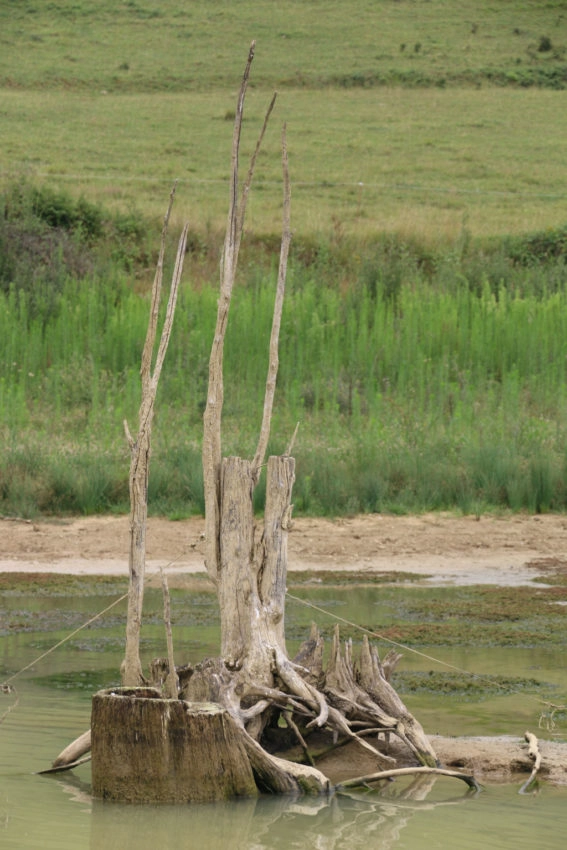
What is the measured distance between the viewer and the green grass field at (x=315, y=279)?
14602 millimetres

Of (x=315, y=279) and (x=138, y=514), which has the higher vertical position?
(x=315, y=279)

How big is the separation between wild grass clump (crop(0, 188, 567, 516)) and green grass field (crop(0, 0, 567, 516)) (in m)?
0.04

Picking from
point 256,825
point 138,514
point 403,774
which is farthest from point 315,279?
point 256,825

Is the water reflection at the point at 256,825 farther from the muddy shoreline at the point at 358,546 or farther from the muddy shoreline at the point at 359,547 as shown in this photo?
the muddy shoreline at the point at 358,546

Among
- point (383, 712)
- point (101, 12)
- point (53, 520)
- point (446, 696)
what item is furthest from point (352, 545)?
point (101, 12)

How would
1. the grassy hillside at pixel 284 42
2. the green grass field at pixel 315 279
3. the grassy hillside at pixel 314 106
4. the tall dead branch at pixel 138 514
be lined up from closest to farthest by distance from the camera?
the tall dead branch at pixel 138 514 → the green grass field at pixel 315 279 → the grassy hillside at pixel 314 106 → the grassy hillside at pixel 284 42

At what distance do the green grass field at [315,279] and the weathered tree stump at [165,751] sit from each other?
7.64 m

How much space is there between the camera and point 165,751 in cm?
582

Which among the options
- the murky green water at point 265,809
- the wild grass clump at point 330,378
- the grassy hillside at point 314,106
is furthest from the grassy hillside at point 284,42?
the murky green water at point 265,809

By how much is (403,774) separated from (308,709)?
0.45 meters

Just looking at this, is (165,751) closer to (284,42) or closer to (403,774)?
(403,774)

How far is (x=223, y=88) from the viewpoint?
144 ft

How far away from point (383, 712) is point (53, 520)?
761 cm

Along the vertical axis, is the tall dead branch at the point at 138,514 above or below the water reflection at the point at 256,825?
above
